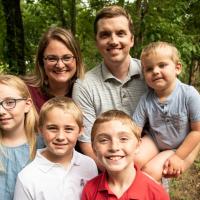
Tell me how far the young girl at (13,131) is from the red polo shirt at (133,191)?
60 cm

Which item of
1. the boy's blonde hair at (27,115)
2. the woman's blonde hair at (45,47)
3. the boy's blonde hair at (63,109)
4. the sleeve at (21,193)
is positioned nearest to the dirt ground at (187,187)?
the woman's blonde hair at (45,47)

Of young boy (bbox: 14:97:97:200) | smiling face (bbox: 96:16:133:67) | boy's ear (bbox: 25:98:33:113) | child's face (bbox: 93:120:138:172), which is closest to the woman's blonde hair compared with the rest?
smiling face (bbox: 96:16:133:67)

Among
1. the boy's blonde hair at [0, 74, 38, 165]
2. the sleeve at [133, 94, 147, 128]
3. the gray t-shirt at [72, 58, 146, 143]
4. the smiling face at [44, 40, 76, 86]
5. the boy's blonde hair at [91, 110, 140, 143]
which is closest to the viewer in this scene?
A: the boy's blonde hair at [91, 110, 140, 143]

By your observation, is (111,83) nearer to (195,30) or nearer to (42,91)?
(42,91)

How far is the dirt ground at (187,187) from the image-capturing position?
5.91 metres

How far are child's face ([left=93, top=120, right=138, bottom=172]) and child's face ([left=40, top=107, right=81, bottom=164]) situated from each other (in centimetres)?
23

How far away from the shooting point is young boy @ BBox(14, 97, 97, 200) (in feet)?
8.68

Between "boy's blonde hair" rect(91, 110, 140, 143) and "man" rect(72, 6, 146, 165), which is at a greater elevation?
"man" rect(72, 6, 146, 165)

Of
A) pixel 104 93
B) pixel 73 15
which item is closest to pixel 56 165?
pixel 104 93

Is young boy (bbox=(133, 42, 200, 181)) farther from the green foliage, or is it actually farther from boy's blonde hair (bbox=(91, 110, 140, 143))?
the green foliage

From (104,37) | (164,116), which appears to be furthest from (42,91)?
(164,116)

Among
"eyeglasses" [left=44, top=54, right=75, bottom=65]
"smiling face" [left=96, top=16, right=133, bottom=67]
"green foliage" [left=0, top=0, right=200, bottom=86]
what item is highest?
"green foliage" [left=0, top=0, right=200, bottom=86]

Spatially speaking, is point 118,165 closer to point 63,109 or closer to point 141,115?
point 63,109

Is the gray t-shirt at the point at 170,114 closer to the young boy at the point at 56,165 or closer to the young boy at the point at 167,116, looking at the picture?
the young boy at the point at 167,116
